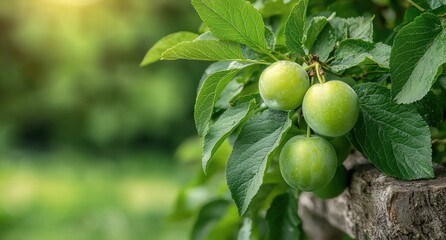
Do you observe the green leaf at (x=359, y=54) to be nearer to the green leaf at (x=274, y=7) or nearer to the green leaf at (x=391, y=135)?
the green leaf at (x=391, y=135)

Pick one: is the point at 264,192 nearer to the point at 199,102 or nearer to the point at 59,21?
the point at 199,102

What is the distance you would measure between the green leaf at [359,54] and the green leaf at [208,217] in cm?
38

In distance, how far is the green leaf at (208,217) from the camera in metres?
0.89

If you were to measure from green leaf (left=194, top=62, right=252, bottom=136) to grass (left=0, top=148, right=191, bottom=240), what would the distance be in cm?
178

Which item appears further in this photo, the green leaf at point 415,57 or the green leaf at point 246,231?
the green leaf at point 246,231

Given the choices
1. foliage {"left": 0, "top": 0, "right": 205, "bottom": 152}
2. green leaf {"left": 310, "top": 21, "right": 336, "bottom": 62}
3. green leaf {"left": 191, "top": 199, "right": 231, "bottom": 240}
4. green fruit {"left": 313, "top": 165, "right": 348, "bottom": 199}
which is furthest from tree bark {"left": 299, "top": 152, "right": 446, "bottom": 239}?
foliage {"left": 0, "top": 0, "right": 205, "bottom": 152}

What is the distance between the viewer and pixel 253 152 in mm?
545

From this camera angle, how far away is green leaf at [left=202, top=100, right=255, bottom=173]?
54cm

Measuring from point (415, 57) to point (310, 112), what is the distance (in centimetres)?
9

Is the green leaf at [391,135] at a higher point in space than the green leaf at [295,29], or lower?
lower

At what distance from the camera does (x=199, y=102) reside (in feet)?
1.85

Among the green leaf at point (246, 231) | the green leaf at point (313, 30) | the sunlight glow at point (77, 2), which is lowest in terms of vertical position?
the sunlight glow at point (77, 2)

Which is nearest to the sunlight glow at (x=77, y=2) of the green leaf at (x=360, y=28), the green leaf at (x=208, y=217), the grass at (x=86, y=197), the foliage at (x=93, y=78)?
the foliage at (x=93, y=78)

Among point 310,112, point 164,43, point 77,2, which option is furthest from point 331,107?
point 77,2
